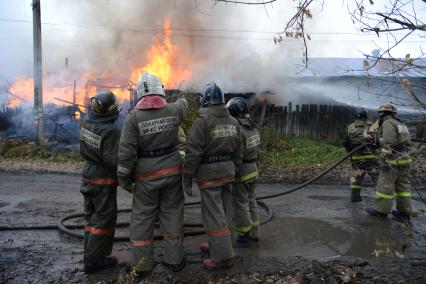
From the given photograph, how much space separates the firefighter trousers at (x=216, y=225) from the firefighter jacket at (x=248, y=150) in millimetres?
A: 704

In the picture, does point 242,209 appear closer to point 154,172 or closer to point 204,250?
point 204,250

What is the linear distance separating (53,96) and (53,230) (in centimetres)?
1356

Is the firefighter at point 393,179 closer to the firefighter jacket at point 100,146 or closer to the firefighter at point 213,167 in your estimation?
the firefighter at point 213,167

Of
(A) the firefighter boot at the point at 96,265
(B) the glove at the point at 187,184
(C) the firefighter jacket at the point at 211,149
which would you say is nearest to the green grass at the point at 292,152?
(C) the firefighter jacket at the point at 211,149

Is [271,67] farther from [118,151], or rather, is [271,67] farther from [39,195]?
[118,151]

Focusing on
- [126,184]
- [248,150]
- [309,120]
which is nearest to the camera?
[126,184]

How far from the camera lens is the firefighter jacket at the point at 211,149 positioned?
4.38m

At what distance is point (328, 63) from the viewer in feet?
66.2

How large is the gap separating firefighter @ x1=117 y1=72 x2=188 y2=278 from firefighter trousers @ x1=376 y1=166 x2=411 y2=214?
3596mm

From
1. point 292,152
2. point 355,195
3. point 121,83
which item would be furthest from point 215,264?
point 121,83

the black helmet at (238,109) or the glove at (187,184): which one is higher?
the black helmet at (238,109)

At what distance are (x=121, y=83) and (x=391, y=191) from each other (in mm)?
13937

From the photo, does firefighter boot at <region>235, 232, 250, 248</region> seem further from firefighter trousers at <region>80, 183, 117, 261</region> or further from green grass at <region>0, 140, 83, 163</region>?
green grass at <region>0, 140, 83, 163</region>

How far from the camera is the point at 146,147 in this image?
4.25m
